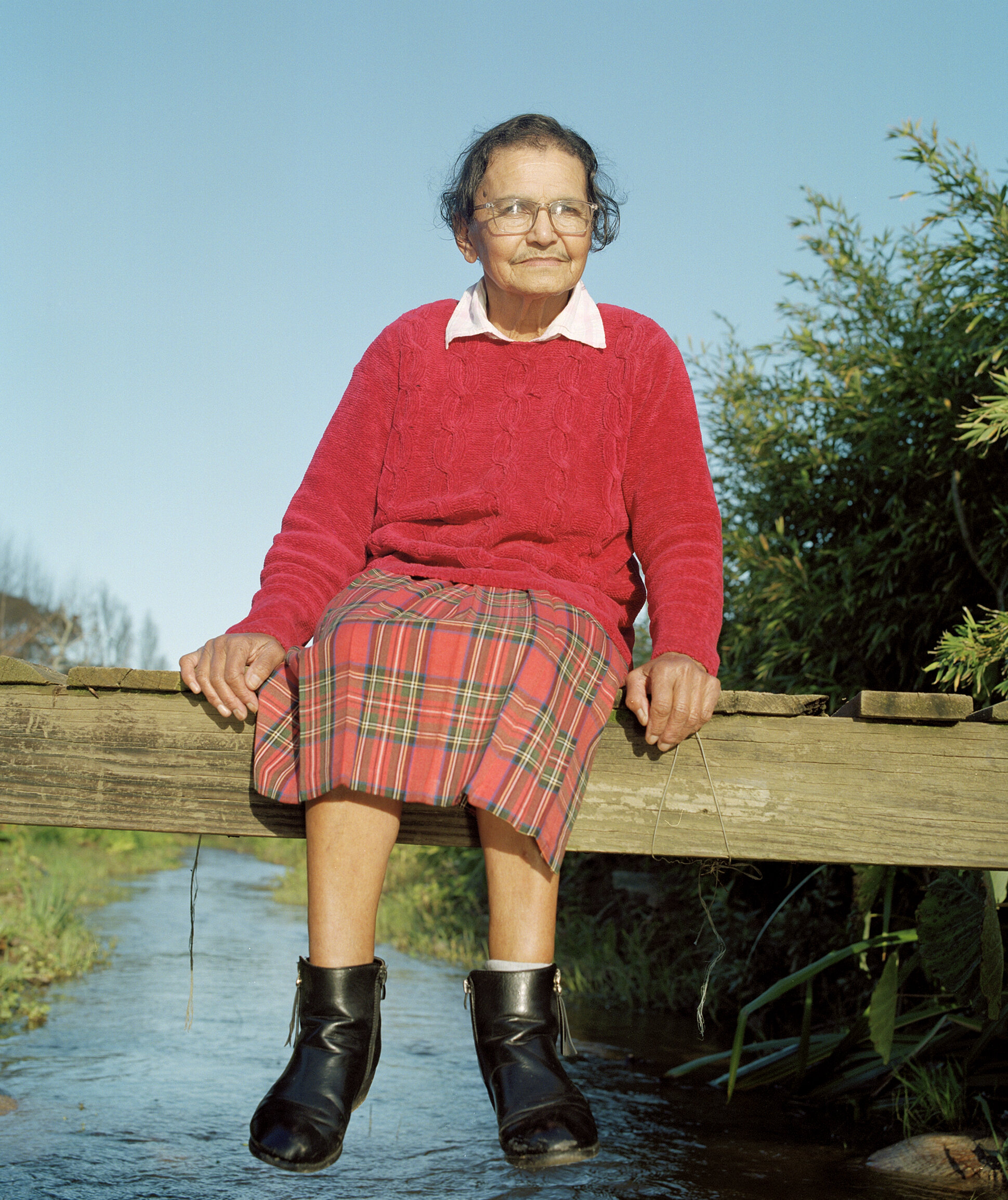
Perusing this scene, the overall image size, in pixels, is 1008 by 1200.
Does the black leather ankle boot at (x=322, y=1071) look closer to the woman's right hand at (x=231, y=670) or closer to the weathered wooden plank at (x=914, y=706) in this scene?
the woman's right hand at (x=231, y=670)

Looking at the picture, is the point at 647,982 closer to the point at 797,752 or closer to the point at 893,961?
the point at 893,961

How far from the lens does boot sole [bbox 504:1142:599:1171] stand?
1616 mm

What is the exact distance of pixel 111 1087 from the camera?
11.0ft

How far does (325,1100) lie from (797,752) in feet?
3.17

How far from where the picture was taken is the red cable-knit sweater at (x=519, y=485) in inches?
82.8

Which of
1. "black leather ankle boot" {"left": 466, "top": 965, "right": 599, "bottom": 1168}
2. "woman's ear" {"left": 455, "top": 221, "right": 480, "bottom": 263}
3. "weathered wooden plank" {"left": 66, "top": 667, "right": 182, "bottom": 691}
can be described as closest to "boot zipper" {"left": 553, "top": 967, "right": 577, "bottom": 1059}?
"black leather ankle boot" {"left": 466, "top": 965, "right": 599, "bottom": 1168}

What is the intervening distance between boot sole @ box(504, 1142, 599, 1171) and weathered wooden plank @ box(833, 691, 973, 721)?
2.78ft

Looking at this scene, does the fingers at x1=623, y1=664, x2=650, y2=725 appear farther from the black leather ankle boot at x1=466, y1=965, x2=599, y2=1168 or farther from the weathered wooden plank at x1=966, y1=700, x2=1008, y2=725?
the weathered wooden plank at x1=966, y1=700, x2=1008, y2=725

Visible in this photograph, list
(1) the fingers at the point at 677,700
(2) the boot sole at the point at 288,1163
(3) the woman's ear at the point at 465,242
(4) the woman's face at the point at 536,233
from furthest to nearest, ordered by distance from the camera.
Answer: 1. (3) the woman's ear at the point at 465,242
2. (4) the woman's face at the point at 536,233
3. (1) the fingers at the point at 677,700
4. (2) the boot sole at the point at 288,1163

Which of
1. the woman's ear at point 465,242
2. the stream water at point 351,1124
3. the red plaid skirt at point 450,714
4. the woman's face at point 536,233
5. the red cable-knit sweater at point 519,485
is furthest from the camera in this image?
the stream water at point 351,1124

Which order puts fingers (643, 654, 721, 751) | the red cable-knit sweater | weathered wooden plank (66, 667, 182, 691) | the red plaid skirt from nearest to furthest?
the red plaid skirt
fingers (643, 654, 721, 751)
weathered wooden plank (66, 667, 182, 691)
the red cable-knit sweater

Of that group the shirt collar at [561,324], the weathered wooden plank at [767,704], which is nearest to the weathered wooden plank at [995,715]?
the weathered wooden plank at [767,704]

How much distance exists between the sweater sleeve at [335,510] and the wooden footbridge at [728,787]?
249mm

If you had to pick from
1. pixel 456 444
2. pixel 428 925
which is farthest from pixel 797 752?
pixel 428 925
